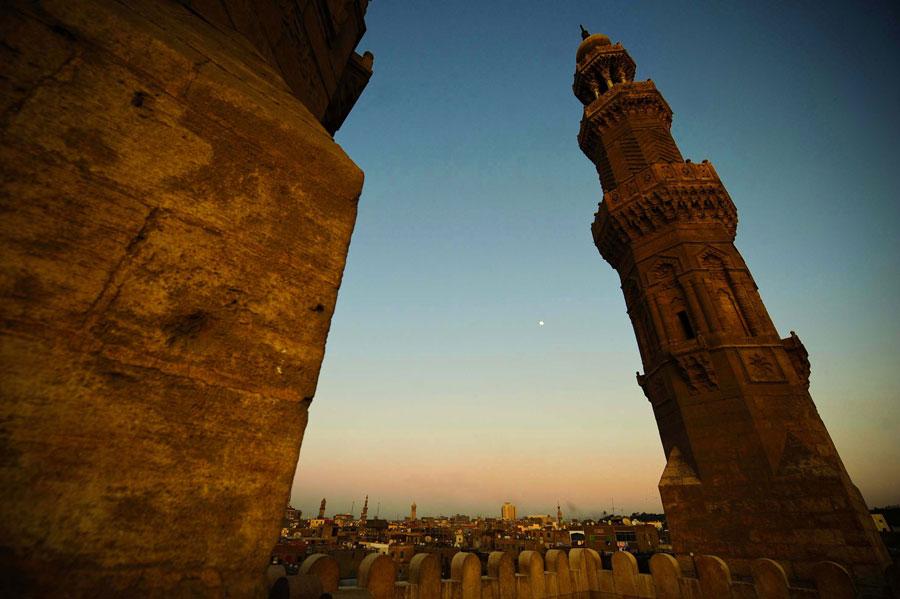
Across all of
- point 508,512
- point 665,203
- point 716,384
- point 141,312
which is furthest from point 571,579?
point 508,512

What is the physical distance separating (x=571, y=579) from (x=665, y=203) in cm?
1005

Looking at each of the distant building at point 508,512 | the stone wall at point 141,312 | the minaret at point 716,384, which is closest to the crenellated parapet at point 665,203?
the minaret at point 716,384

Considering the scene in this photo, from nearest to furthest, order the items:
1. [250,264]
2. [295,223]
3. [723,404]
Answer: [250,264], [295,223], [723,404]

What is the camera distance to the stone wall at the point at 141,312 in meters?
0.94

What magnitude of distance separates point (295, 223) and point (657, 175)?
12519mm

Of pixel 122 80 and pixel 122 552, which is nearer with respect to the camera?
pixel 122 552

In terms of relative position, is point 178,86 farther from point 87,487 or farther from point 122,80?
point 87,487

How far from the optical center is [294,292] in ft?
5.12

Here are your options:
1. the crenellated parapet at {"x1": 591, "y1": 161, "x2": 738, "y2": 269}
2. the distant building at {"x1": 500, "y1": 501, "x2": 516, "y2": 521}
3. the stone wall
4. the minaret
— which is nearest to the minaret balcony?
the minaret

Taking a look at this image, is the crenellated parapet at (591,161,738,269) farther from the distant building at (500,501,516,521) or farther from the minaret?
the distant building at (500,501,516,521)

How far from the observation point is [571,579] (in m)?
5.08

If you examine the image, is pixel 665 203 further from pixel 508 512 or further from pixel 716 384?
pixel 508 512

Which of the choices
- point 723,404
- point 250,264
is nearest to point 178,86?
point 250,264

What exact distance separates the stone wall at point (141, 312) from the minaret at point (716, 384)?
31.0 ft
